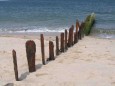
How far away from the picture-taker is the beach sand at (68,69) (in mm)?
10891

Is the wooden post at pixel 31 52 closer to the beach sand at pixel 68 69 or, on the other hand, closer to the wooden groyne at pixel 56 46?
the wooden groyne at pixel 56 46

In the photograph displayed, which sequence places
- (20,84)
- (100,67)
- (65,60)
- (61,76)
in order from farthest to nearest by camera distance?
(65,60) < (100,67) < (61,76) < (20,84)

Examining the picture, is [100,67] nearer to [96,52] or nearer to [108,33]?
[96,52]

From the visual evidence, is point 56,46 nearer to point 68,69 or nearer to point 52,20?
point 68,69

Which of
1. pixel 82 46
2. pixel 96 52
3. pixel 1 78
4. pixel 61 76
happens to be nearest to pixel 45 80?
pixel 61 76

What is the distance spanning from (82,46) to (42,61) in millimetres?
4638

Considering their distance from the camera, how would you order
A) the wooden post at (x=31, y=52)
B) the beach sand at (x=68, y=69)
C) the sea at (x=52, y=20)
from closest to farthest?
the beach sand at (x=68, y=69), the wooden post at (x=31, y=52), the sea at (x=52, y=20)

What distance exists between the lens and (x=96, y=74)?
11.6 metres

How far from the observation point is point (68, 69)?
40.2 ft

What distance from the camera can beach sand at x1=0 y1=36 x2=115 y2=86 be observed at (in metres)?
10.9

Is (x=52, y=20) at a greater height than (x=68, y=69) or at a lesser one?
lesser

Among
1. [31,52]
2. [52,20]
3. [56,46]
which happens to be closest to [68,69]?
[31,52]

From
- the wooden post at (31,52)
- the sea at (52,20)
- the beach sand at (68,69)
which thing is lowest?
the sea at (52,20)

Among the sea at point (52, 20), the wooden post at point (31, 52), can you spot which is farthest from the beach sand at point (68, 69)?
the sea at point (52, 20)
